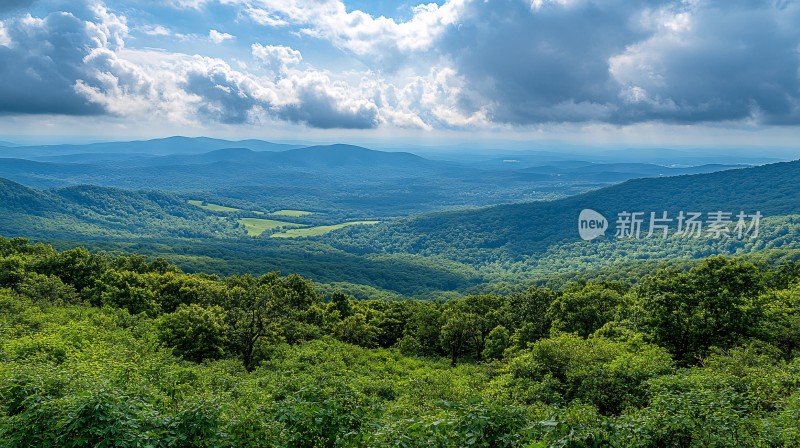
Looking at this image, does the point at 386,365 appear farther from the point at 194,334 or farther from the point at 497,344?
the point at 194,334

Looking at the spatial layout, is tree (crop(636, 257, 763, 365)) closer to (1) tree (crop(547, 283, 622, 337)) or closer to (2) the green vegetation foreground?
(2) the green vegetation foreground

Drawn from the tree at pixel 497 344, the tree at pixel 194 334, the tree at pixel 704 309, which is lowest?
the tree at pixel 497 344

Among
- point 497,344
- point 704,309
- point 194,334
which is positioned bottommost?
point 497,344

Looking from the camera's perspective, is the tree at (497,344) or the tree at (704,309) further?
the tree at (497,344)

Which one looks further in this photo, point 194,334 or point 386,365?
point 386,365

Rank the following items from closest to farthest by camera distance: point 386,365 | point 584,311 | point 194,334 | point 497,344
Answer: point 194,334 → point 386,365 → point 584,311 → point 497,344

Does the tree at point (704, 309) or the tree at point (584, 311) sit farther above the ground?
the tree at point (704, 309)

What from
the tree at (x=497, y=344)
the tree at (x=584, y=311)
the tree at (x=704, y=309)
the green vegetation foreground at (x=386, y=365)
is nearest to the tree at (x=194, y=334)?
the green vegetation foreground at (x=386, y=365)

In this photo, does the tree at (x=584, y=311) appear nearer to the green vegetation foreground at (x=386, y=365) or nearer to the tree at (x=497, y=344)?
the green vegetation foreground at (x=386, y=365)

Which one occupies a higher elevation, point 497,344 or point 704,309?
point 704,309

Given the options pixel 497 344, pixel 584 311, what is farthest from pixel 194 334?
pixel 584 311
